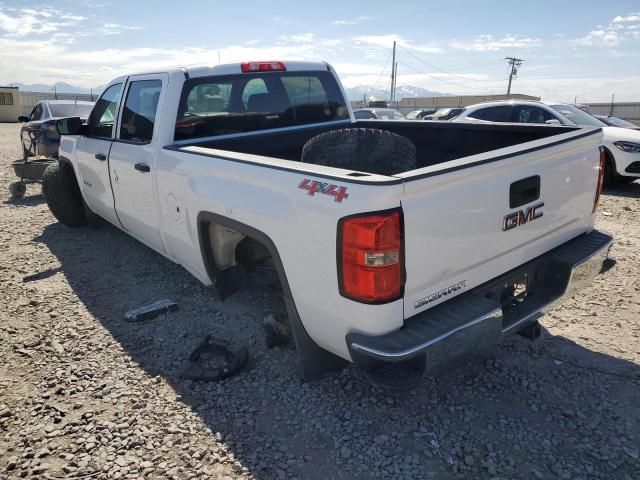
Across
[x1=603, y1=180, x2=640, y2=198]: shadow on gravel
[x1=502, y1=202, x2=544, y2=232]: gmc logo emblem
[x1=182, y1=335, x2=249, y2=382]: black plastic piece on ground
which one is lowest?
[x1=603, y1=180, x2=640, y2=198]: shadow on gravel

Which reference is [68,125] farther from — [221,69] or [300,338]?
[300,338]

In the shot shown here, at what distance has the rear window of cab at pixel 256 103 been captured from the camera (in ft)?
12.7

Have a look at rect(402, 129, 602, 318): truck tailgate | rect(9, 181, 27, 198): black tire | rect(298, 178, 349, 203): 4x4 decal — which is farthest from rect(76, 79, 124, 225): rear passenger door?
rect(9, 181, 27, 198): black tire

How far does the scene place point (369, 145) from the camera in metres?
3.13

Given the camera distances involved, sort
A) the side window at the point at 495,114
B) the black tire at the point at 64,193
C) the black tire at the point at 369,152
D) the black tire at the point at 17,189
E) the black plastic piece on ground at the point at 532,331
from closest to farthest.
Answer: the black plastic piece on ground at the point at 532,331
the black tire at the point at 369,152
the black tire at the point at 64,193
the black tire at the point at 17,189
the side window at the point at 495,114

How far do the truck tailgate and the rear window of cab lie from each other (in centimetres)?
223

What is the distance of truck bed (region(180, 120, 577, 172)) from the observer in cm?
384

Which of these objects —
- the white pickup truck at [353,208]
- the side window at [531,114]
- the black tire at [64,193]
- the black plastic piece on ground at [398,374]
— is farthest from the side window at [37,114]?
the black plastic piece on ground at [398,374]

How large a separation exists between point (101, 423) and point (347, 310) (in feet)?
5.24

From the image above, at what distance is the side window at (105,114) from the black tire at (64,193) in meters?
1.18

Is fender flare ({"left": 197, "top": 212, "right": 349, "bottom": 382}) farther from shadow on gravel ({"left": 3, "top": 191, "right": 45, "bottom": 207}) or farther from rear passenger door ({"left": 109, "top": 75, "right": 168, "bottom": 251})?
shadow on gravel ({"left": 3, "top": 191, "right": 45, "bottom": 207})

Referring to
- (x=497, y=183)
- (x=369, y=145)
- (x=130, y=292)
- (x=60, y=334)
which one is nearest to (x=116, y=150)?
(x=130, y=292)

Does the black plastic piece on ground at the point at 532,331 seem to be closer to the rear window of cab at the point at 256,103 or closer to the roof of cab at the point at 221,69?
the rear window of cab at the point at 256,103

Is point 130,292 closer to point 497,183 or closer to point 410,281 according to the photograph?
point 410,281
